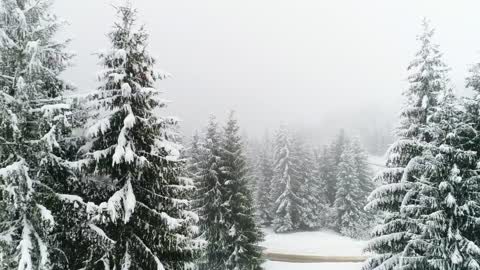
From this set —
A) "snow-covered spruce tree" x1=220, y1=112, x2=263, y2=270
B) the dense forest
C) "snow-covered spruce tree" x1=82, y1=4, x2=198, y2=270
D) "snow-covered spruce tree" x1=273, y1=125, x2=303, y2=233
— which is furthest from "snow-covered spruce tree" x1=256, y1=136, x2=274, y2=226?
"snow-covered spruce tree" x1=82, y1=4, x2=198, y2=270

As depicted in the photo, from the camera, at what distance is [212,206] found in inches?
1184

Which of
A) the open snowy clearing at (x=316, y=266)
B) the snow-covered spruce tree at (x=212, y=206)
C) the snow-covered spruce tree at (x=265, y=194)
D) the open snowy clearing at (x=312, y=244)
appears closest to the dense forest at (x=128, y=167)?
the snow-covered spruce tree at (x=212, y=206)

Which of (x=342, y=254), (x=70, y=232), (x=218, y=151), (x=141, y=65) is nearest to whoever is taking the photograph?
(x=70, y=232)

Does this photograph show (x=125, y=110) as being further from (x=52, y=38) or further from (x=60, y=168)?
(x=52, y=38)

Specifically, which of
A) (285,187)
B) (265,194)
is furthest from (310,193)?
(265,194)

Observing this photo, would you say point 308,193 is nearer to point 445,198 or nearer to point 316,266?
point 316,266

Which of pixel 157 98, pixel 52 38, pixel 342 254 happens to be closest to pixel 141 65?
pixel 157 98

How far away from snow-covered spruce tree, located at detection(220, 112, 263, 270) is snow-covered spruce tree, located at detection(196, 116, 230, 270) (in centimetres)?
34

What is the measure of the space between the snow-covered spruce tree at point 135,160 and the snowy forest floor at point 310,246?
22077 millimetres

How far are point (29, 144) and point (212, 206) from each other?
765 inches

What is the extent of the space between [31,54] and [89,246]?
5.65m

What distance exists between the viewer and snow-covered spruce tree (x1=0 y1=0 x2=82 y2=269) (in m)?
11.1

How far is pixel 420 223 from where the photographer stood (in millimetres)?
15789

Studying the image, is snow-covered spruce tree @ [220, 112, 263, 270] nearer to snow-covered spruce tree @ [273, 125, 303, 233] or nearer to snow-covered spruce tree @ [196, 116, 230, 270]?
snow-covered spruce tree @ [196, 116, 230, 270]
